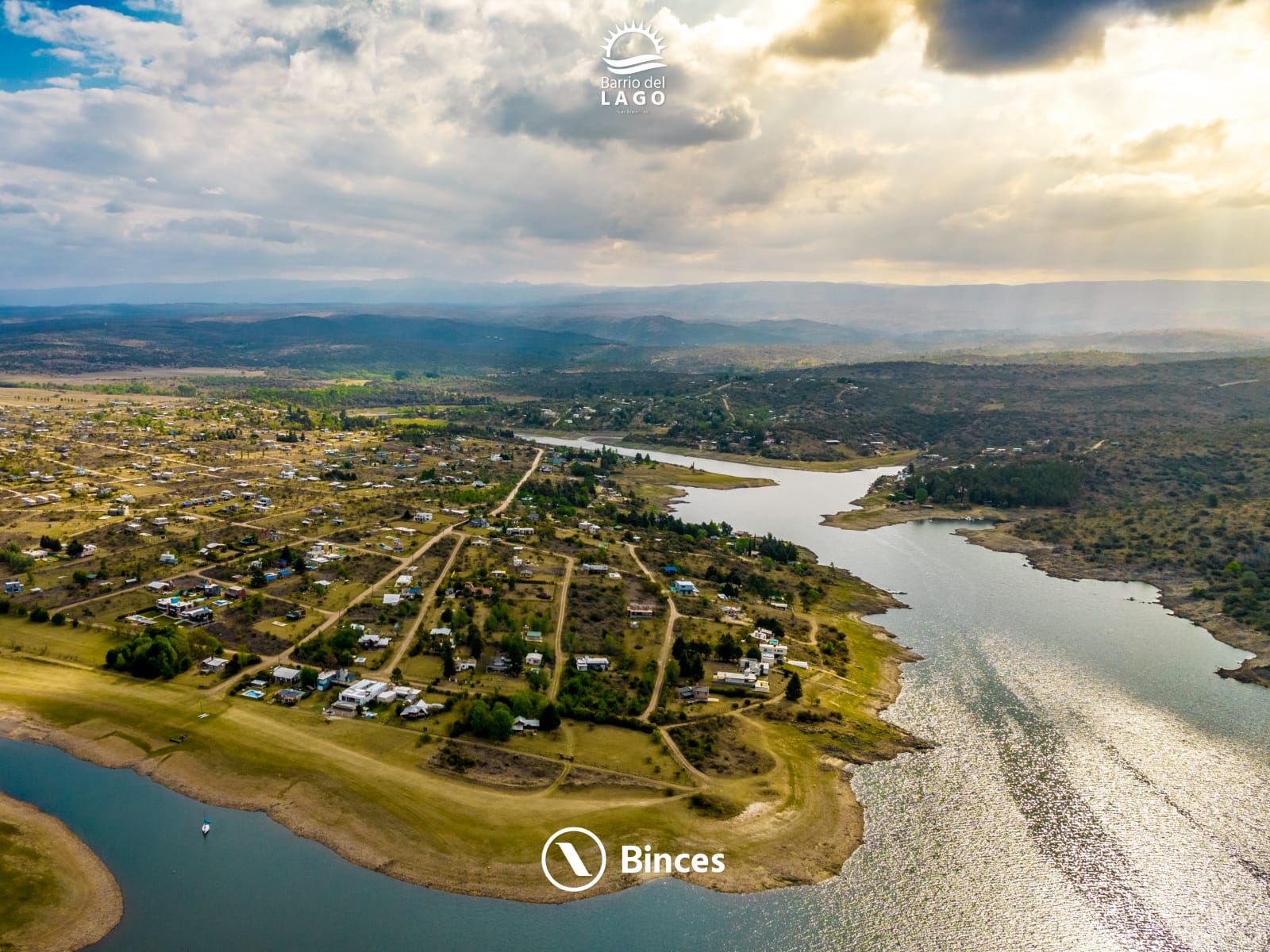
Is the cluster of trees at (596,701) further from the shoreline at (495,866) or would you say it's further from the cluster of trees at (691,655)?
the shoreline at (495,866)

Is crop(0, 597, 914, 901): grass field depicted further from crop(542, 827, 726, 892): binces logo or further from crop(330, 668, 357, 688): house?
crop(330, 668, 357, 688): house

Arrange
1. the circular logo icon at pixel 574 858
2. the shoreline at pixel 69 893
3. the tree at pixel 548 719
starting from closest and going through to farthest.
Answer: the shoreline at pixel 69 893 < the circular logo icon at pixel 574 858 < the tree at pixel 548 719

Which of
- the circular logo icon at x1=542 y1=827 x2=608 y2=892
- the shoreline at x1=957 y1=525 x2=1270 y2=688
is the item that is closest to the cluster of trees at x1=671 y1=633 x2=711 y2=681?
the circular logo icon at x1=542 y1=827 x2=608 y2=892

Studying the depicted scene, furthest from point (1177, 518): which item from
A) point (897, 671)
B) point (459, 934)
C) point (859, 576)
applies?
point (459, 934)

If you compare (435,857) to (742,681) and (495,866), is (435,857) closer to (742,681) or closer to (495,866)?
(495,866)

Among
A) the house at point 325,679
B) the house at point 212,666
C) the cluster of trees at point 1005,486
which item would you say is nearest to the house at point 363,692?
the house at point 325,679

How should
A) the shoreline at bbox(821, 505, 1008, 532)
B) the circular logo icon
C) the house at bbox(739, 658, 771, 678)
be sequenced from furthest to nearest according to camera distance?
1. the shoreline at bbox(821, 505, 1008, 532)
2. the house at bbox(739, 658, 771, 678)
3. the circular logo icon

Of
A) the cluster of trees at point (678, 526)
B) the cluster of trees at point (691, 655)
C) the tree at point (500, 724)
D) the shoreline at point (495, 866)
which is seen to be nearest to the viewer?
the shoreline at point (495, 866)
